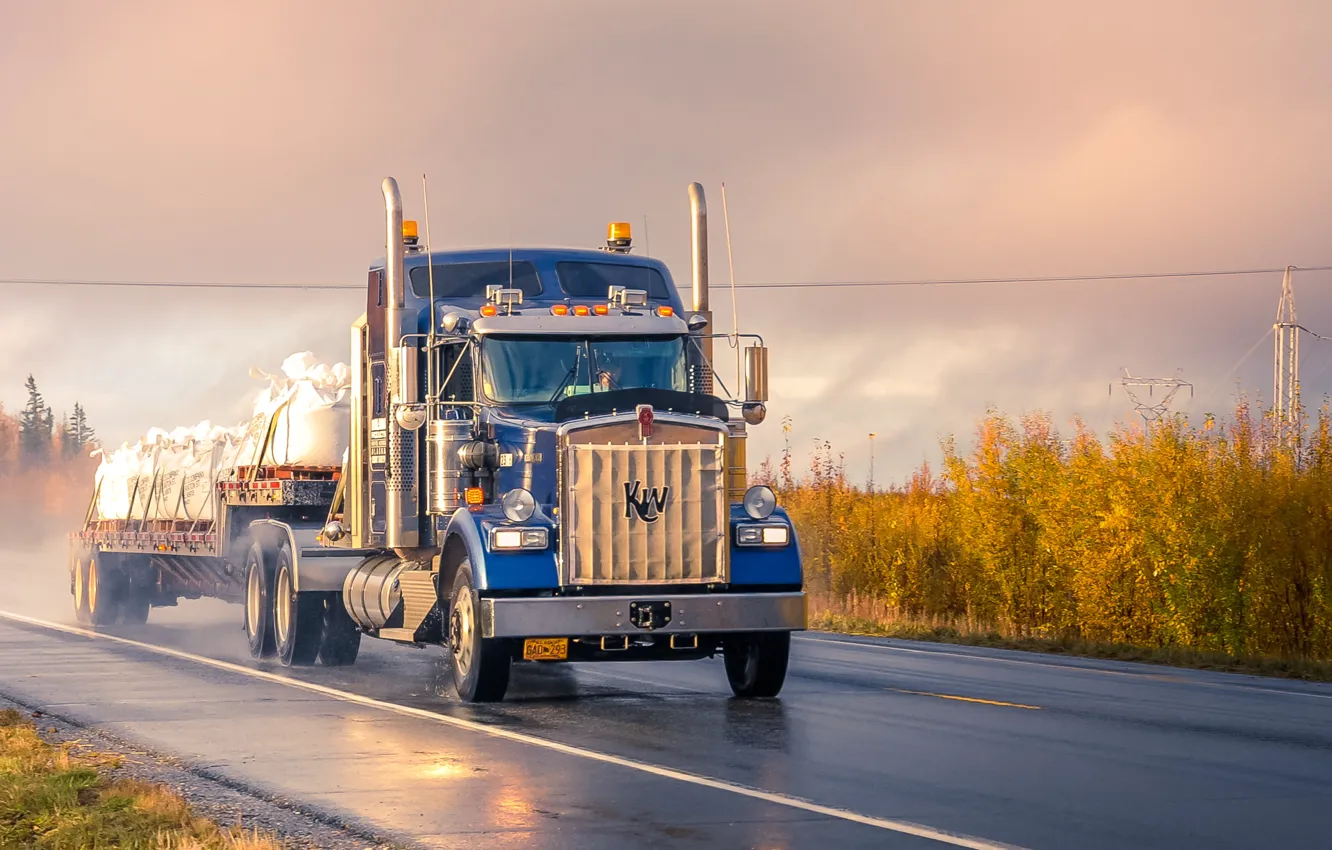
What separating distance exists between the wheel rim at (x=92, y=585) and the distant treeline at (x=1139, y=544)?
12.8 metres

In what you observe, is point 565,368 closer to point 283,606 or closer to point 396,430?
point 396,430

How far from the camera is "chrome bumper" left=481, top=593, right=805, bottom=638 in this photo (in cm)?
1345

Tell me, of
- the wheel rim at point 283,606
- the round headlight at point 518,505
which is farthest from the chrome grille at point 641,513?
the wheel rim at point 283,606

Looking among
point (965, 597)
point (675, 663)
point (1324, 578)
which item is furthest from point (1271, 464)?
point (675, 663)

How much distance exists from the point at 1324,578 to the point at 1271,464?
1.99m

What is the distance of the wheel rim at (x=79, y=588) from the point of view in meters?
29.5

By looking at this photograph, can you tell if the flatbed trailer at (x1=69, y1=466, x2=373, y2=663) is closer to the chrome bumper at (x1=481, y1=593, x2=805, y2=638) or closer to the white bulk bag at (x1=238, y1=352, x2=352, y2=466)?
the white bulk bag at (x1=238, y1=352, x2=352, y2=466)

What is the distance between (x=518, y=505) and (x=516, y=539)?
270 millimetres

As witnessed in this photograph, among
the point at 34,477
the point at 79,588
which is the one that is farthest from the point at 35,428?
the point at 79,588

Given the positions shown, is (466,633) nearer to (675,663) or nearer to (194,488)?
(675,663)

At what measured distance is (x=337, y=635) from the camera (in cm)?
1903

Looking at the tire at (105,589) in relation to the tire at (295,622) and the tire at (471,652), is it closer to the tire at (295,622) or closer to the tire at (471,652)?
the tire at (295,622)

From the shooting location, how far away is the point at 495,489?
14.7 metres

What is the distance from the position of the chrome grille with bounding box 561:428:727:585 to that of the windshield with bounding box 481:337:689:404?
1083 millimetres
